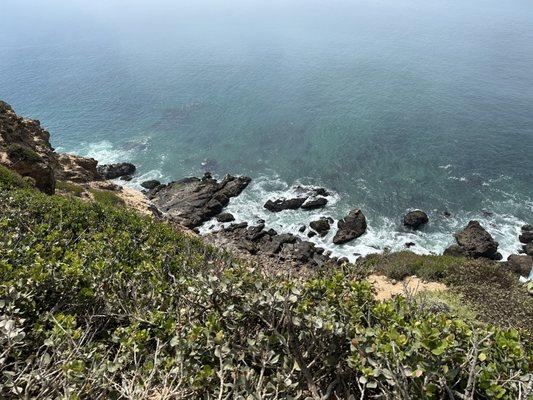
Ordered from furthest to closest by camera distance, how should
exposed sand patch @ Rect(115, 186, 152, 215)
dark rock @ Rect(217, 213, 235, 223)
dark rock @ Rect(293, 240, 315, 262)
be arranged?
1. dark rock @ Rect(217, 213, 235, 223)
2. exposed sand patch @ Rect(115, 186, 152, 215)
3. dark rock @ Rect(293, 240, 315, 262)

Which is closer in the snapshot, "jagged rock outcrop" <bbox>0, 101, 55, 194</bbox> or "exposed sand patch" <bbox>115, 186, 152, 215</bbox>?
"jagged rock outcrop" <bbox>0, 101, 55, 194</bbox>

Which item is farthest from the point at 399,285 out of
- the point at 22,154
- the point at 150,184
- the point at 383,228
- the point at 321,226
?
the point at 150,184

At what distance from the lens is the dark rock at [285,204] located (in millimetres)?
40906

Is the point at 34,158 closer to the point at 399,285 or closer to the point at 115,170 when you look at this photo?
the point at 115,170

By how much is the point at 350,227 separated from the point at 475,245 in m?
10.7

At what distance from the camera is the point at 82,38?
112750 mm

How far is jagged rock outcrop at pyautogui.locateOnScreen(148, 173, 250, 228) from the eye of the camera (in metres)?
40.8

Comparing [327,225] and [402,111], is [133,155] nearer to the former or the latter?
[327,225]

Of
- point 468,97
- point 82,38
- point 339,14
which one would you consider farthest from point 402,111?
point 82,38

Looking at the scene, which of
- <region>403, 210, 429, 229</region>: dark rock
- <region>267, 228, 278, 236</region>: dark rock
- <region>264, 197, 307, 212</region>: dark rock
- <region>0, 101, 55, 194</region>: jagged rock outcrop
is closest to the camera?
<region>0, 101, 55, 194</region>: jagged rock outcrop

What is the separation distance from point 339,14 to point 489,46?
60.5 metres

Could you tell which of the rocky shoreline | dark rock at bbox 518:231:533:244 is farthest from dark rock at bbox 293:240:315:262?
dark rock at bbox 518:231:533:244

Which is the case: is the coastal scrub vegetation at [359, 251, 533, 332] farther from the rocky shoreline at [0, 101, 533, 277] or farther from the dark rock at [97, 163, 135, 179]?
the dark rock at [97, 163, 135, 179]

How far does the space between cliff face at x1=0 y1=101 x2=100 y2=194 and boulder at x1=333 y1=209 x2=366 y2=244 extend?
24847mm
